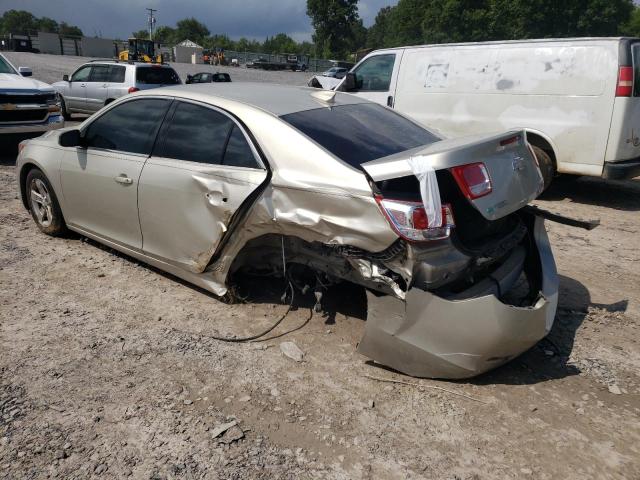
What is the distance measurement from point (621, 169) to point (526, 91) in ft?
5.36

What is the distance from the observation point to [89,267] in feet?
14.4

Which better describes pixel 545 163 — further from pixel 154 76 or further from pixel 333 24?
pixel 333 24

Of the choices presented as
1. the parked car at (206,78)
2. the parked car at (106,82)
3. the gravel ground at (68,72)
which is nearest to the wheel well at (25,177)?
the parked car at (106,82)

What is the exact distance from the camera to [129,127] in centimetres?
409

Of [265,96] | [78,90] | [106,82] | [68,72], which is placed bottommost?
[78,90]

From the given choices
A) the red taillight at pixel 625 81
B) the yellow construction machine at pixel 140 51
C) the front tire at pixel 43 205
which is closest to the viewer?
the front tire at pixel 43 205

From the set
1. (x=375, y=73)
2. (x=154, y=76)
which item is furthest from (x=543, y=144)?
(x=154, y=76)

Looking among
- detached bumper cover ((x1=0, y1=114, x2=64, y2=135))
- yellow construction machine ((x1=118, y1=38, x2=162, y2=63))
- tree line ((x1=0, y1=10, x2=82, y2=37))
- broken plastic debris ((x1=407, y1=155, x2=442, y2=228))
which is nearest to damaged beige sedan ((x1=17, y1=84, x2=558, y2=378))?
broken plastic debris ((x1=407, y1=155, x2=442, y2=228))

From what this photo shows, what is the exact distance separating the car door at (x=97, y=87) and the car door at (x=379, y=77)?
7.27 metres

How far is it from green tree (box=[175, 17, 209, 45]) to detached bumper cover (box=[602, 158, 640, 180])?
126 m

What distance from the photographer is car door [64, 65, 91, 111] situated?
1334 cm

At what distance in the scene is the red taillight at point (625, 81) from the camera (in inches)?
A: 248

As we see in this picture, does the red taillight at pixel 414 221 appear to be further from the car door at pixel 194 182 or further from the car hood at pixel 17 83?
the car hood at pixel 17 83

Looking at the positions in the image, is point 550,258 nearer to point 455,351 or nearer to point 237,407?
point 455,351
